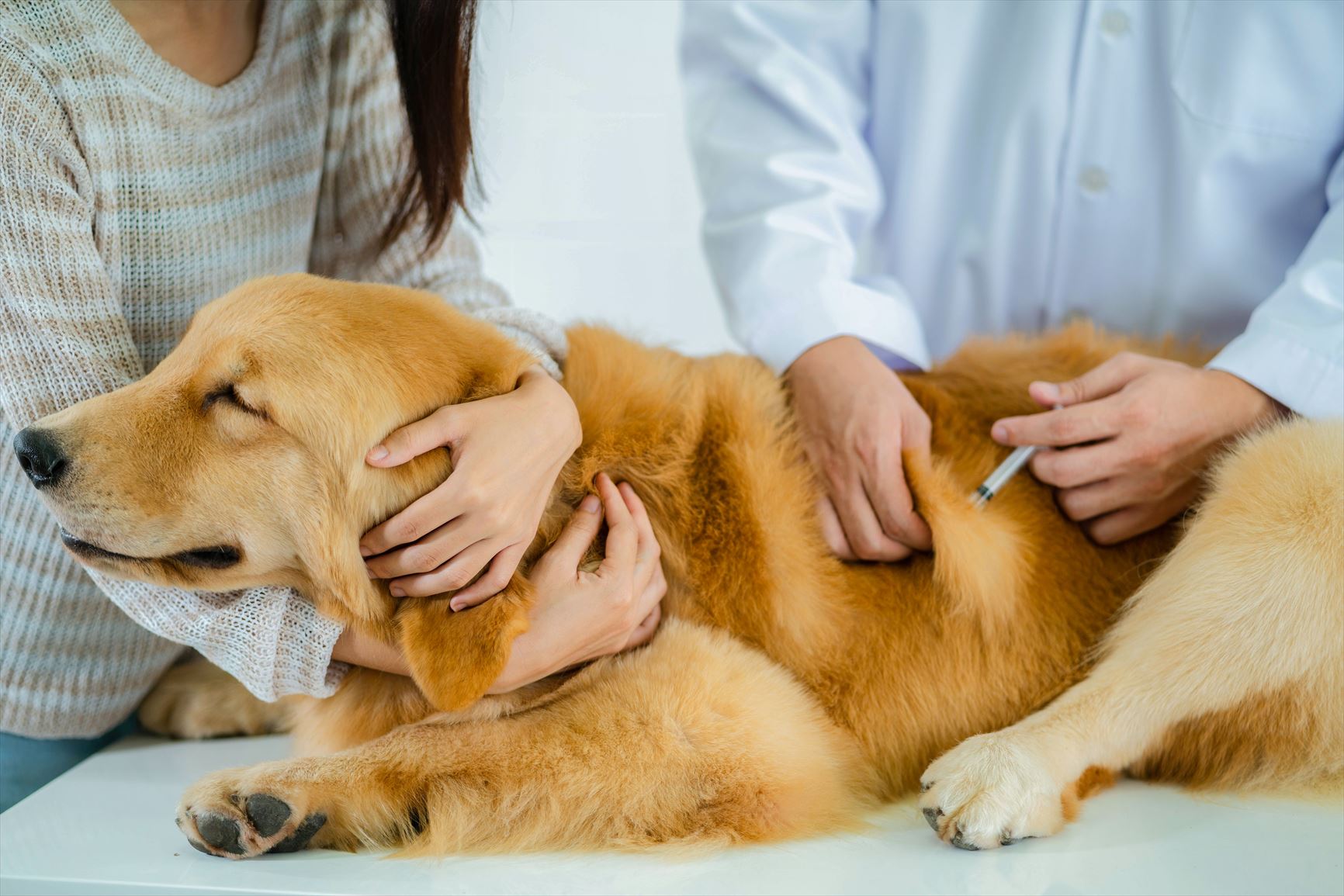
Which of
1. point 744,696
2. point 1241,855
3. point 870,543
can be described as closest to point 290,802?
A: point 744,696

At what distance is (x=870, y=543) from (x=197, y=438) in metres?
0.80

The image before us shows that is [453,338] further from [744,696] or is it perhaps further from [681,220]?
[681,220]

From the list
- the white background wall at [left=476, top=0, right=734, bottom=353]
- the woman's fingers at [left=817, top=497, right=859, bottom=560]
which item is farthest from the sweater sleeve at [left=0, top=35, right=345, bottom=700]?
the white background wall at [left=476, top=0, right=734, bottom=353]

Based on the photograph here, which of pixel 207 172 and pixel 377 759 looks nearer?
pixel 377 759

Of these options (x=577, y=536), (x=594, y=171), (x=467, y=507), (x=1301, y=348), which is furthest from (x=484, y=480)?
(x=594, y=171)

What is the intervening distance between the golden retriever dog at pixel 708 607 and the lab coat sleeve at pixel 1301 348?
57 millimetres

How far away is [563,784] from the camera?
1089 millimetres

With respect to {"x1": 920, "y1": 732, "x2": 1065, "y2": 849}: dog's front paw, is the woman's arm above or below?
above

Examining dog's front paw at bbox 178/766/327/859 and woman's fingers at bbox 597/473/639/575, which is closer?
dog's front paw at bbox 178/766/327/859

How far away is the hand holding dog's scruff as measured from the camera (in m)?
1.13

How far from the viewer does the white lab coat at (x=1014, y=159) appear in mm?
1515

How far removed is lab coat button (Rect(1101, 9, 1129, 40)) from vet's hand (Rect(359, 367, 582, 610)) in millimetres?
1109

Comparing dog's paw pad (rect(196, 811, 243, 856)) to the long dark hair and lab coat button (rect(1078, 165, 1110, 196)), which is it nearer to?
the long dark hair

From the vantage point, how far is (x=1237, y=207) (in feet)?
5.23
